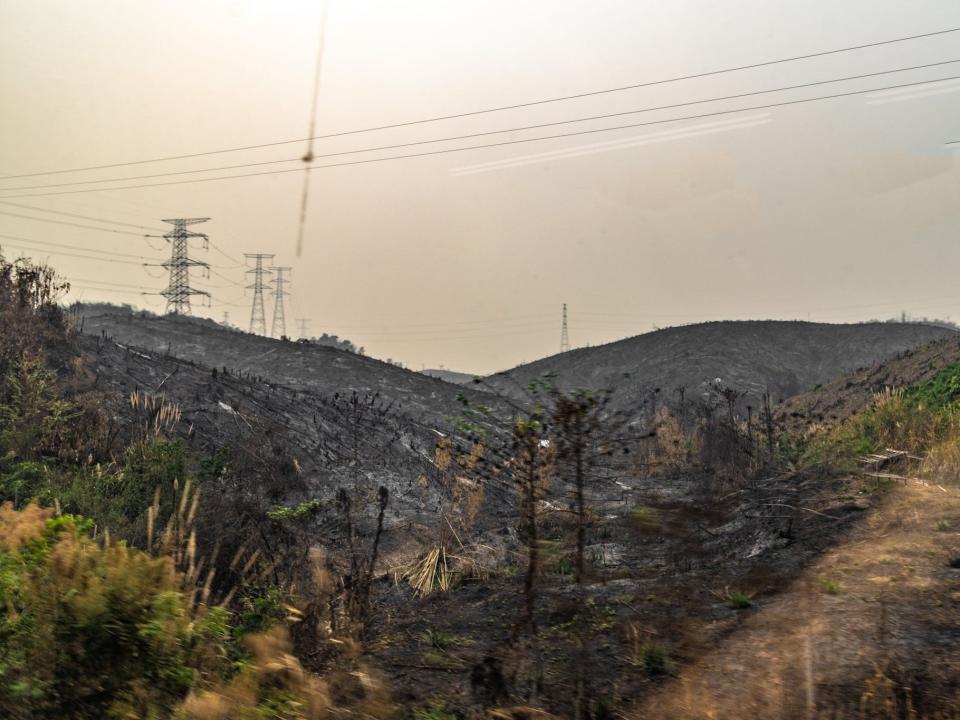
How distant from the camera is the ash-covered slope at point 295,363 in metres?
30.5

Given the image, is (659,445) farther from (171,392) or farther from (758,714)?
(758,714)

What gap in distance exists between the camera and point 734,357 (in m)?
50.1

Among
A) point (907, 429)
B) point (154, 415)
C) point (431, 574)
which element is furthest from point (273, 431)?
point (907, 429)

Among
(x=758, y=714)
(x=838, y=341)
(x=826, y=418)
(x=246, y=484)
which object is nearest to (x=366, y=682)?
(x=758, y=714)

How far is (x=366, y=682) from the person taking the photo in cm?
458

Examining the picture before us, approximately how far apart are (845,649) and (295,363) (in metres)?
31.5

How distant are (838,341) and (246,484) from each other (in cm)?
5721

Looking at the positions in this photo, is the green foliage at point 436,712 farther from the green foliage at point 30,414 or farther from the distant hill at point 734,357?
the distant hill at point 734,357

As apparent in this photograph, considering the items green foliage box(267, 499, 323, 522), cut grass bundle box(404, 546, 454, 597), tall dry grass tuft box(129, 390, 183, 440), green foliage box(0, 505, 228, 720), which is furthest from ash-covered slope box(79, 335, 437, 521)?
green foliage box(0, 505, 228, 720)

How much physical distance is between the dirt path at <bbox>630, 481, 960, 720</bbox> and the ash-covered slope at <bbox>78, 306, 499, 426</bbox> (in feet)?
71.5

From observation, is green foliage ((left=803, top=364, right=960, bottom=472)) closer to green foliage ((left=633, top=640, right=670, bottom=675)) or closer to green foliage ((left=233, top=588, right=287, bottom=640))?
green foliage ((left=633, top=640, right=670, bottom=675))

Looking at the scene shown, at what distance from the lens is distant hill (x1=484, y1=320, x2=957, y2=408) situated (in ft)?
150

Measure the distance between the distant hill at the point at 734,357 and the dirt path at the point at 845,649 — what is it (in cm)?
3490

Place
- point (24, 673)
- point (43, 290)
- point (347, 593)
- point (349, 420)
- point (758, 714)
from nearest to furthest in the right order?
point (24, 673) < point (758, 714) < point (347, 593) < point (43, 290) < point (349, 420)
